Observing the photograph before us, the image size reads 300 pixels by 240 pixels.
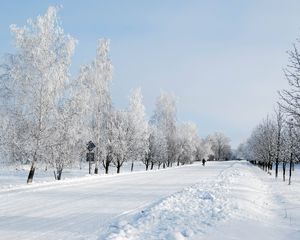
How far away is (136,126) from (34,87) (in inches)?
1092

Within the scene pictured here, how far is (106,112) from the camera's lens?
1753 inches

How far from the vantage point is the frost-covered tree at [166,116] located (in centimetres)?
7981

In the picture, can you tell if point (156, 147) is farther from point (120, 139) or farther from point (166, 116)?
point (120, 139)

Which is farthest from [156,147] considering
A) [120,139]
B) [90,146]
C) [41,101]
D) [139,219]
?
[139,219]

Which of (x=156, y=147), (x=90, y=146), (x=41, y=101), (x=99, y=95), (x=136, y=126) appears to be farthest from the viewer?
(x=156, y=147)

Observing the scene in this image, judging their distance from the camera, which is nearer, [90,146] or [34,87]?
[34,87]

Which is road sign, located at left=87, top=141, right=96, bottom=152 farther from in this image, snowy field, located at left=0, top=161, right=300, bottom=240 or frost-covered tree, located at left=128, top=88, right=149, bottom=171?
snowy field, located at left=0, top=161, right=300, bottom=240

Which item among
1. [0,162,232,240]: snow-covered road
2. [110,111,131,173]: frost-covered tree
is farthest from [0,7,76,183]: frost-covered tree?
[110,111,131,173]: frost-covered tree

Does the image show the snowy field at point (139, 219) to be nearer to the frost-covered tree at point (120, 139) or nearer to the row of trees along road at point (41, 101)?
the row of trees along road at point (41, 101)

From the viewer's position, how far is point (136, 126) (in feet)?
176

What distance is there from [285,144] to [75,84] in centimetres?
2364

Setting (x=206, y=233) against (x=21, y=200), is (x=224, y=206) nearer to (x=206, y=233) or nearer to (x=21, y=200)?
(x=206, y=233)

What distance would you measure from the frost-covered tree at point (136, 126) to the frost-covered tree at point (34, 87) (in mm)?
25307

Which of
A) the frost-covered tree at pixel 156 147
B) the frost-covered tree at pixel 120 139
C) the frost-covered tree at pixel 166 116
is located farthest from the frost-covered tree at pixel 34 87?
the frost-covered tree at pixel 166 116
